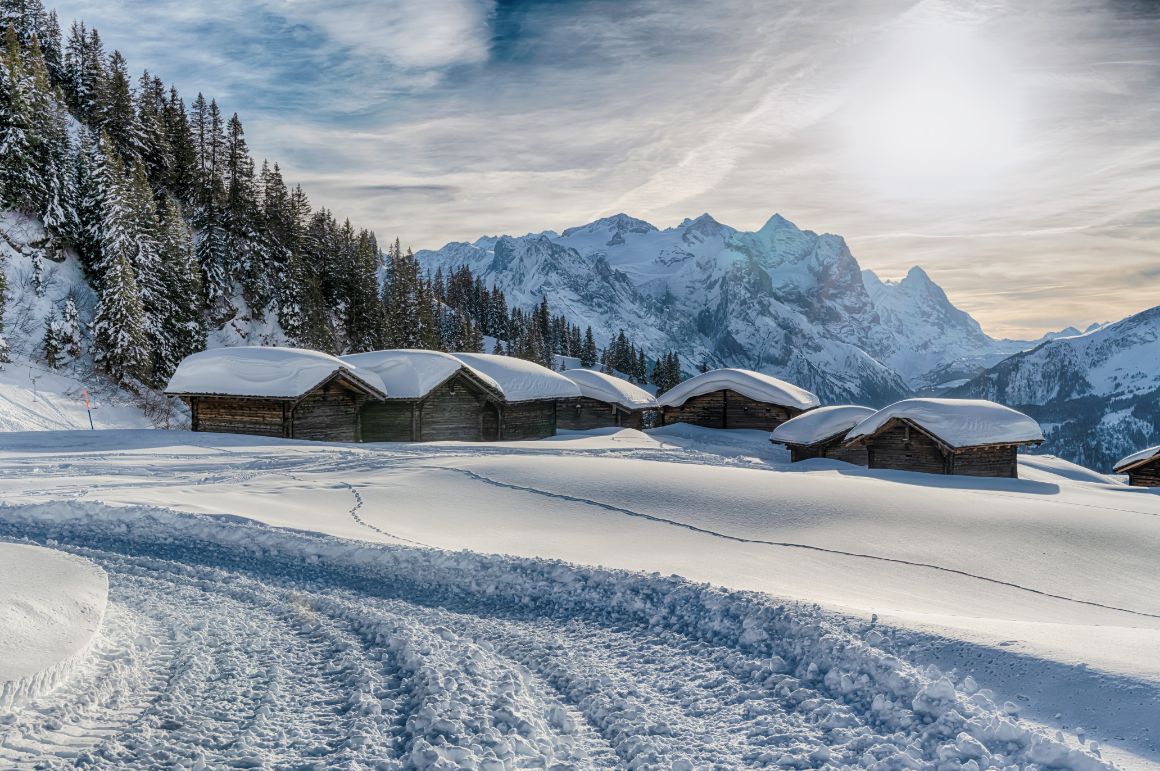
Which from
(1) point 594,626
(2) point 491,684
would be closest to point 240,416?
(1) point 594,626

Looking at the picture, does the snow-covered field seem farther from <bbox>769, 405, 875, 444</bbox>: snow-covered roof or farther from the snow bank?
<bbox>769, 405, 875, 444</bbox>: snow-covered roof

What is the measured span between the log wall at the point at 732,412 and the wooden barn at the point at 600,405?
3.42 m

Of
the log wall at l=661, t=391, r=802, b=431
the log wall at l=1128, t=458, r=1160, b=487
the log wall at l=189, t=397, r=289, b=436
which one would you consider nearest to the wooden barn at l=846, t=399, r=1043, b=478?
the log wall at l=1128, t=458, r=1160, b=487

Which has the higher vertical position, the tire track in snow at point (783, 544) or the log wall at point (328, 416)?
the log wall at point (328, 416)

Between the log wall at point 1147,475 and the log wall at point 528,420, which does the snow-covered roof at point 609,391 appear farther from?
the log wall at point 1147,475

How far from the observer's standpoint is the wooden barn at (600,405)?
135 ft

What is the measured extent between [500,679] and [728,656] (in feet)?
6.11

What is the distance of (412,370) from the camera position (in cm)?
2830

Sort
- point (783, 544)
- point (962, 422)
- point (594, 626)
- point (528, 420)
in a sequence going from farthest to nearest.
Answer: point (528, 420)
point (962, 422)
point (783, 544)
point (594, 626)

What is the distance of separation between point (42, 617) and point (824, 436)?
2635 centimetres

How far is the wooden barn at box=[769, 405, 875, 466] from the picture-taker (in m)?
27.7

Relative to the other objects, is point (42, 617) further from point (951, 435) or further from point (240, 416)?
point (951, 435)

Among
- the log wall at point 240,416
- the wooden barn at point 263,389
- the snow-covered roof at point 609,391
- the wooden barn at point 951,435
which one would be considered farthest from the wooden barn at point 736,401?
the log wall at point 240,416

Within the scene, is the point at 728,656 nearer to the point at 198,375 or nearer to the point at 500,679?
the point at 500,679
